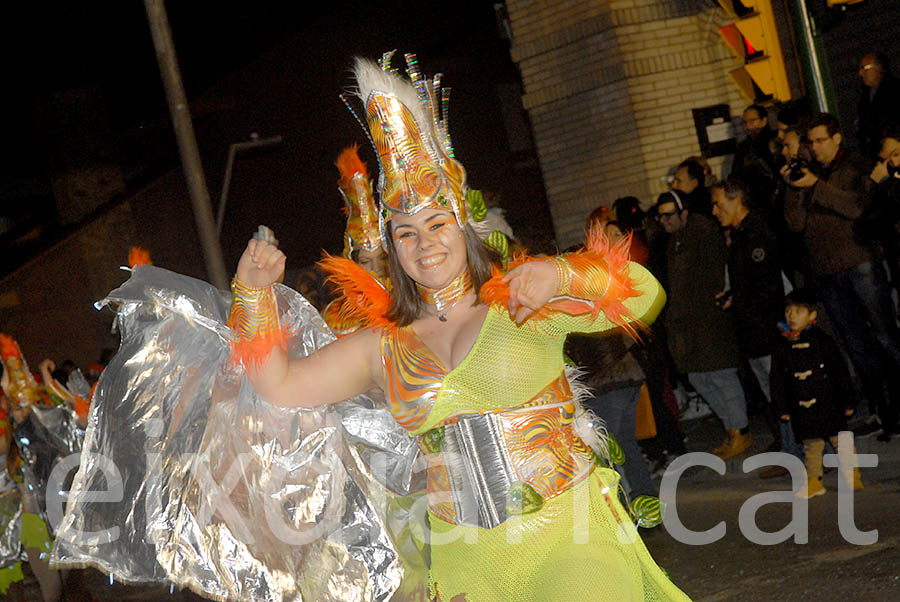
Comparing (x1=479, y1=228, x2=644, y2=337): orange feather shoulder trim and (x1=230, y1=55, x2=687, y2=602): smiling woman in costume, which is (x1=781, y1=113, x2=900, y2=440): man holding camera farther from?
(x1=479, y1=228, x2=644, y2=337): orange feather shoulder trim

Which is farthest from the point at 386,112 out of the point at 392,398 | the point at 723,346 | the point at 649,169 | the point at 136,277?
the point at 649,169

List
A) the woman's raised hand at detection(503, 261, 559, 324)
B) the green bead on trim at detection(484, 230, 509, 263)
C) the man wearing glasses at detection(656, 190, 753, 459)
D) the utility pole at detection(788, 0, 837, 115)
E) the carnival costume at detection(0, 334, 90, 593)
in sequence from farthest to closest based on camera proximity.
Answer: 1. the carnival costume at detection(0, 334, 90, 593)
2. the man wearing glasses at detection(656, 190, 753, 459)
3. the utility pole at detection(788, 0, 837, 115)
4. the green bead on trim at detection(484, 230, 509, 263)
5. the woman's raised hand at detection(503, 261, 559, 324)

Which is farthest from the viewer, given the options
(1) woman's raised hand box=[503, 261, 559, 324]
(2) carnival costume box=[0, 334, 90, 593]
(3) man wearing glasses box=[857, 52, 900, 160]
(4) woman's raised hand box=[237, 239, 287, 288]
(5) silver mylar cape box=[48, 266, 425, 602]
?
(2) carnival costume box=[0, 334, 90, 593]

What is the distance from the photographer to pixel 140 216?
15242mm

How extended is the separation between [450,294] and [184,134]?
547 cm

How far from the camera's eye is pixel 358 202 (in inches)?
185

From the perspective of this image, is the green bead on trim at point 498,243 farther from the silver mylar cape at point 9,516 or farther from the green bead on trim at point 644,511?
the silver mylar cape at point 9,516

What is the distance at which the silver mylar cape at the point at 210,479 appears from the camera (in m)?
3.92

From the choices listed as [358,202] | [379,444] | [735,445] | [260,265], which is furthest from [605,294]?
[735,445]

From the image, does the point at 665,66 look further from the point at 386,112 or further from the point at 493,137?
the point at 386,112

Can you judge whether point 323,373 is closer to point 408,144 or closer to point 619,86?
point 408,144

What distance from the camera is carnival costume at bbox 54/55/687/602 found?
3242 mm

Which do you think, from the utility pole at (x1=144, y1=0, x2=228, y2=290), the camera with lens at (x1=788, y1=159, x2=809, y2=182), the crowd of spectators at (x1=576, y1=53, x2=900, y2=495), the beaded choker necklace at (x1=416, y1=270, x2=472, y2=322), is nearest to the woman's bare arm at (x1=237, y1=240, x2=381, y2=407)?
the beaded choker necklace at (x1=416, y1=270, x2=472, y2=322)

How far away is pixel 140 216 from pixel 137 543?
39.0 feet
